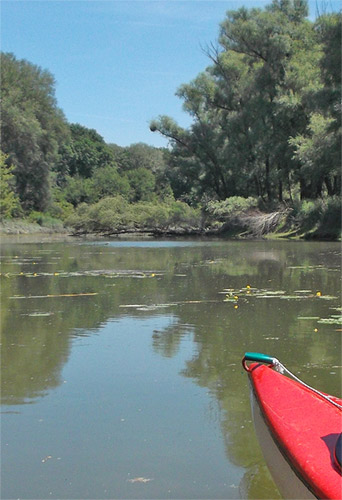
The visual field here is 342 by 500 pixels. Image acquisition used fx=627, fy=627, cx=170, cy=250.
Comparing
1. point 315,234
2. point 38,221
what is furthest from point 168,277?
point 38,221

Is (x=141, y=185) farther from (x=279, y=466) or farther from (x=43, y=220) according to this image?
(x=279, y=466)

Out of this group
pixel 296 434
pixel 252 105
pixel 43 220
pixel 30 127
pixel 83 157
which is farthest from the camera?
pixel 83 157

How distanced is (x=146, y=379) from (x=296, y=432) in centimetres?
258

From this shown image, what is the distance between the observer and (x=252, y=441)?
3.82 metres

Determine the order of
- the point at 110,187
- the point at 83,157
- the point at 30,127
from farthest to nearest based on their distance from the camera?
the point at 83,157
the point at 110,187
the point at 30,127

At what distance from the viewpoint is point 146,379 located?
16.9ft

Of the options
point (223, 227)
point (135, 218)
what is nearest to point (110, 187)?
point (135, 218)

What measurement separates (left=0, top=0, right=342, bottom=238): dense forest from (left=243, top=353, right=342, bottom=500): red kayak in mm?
24857

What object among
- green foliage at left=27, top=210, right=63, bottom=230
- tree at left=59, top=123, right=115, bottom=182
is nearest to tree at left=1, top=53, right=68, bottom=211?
green foliage at left=27, top=210, right=63, bottom=230

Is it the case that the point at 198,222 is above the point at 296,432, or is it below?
above

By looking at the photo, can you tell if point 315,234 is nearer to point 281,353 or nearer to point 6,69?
point 281,353

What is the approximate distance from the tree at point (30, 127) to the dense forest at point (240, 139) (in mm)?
92

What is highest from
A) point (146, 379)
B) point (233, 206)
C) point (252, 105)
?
point (252, 105)

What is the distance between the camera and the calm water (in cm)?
334
